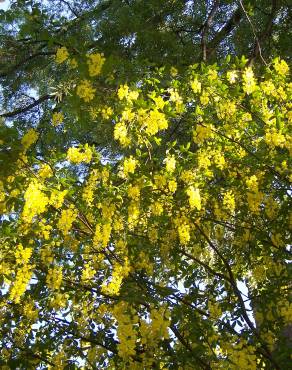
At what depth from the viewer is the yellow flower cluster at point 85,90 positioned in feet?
10.0

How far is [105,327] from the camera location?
2.90 meters

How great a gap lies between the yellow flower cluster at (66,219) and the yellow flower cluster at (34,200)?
135 millimetres

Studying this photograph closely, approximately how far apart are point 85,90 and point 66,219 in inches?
34.5

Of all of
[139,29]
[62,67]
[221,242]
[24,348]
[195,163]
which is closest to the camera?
[24,348]

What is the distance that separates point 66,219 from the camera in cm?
276

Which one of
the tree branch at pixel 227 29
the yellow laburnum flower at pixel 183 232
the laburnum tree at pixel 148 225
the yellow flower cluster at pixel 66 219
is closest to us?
the laburnum tree at pixel 148 225

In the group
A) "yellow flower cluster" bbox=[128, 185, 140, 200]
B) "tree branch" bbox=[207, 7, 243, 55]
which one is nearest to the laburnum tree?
"yellow flower cluster" bbox=[128, 185, 140, 200]

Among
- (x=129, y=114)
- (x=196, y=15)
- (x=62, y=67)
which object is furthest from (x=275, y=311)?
(x=62, y=67)

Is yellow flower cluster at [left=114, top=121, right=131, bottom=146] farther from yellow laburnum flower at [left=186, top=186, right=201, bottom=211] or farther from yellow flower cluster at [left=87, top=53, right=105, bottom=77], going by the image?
yellow laburnum flower at [left=186, top=186, right=201, bottom=211]

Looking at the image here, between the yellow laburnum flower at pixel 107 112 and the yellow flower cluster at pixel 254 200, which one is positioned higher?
the yellow laburnum flower at pixel 107 112

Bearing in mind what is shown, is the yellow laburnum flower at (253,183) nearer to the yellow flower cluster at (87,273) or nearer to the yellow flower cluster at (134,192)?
the yellow flower cluster at (134,192)

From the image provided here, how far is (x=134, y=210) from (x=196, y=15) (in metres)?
2.86

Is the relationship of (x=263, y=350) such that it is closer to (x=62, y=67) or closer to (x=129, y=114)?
(x=129, y=114)

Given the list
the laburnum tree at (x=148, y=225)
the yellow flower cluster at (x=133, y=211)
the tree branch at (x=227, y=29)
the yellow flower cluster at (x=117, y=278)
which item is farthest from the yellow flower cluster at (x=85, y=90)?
the tree branch at (x=227, y=29)
